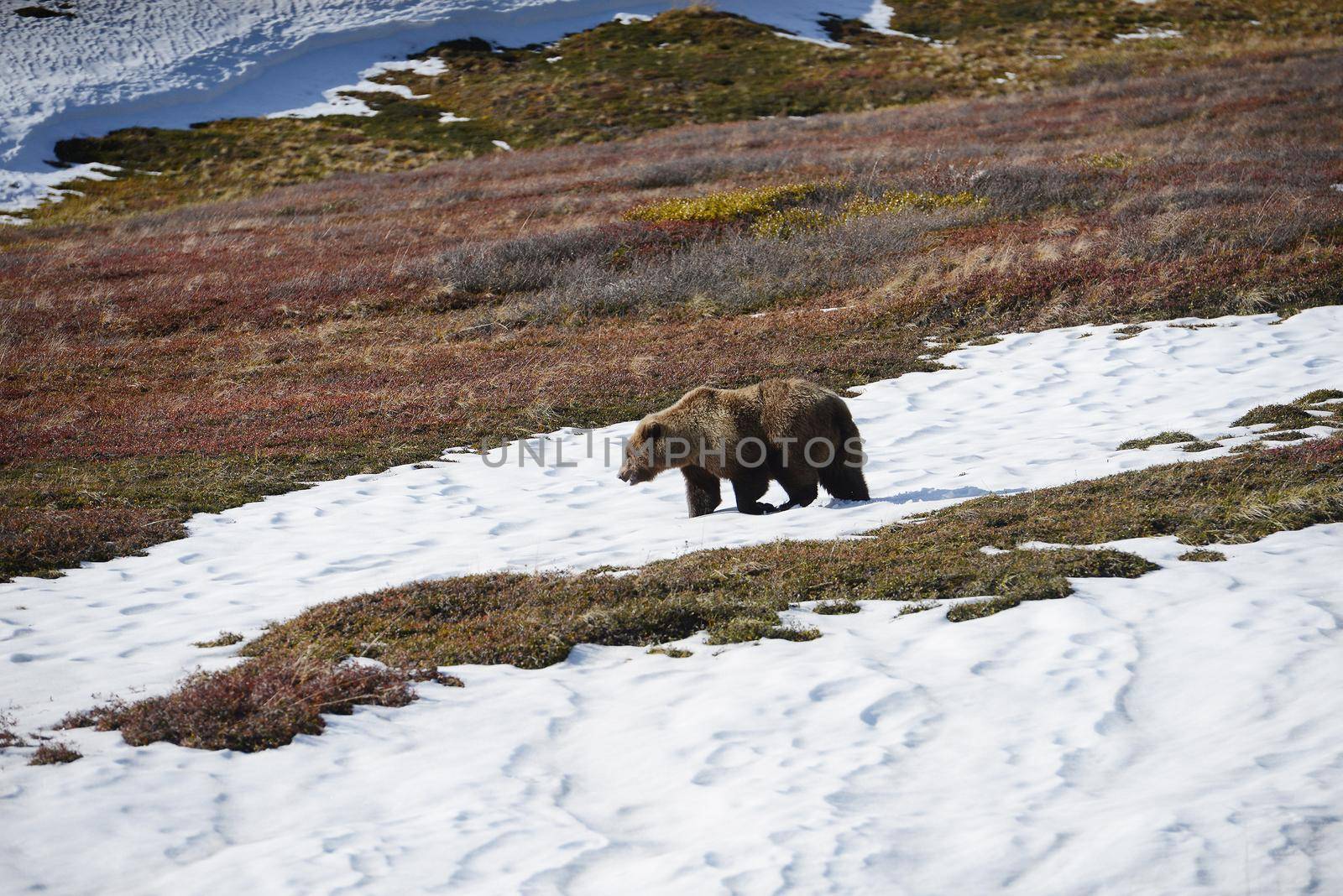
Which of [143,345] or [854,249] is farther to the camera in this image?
[854,249]

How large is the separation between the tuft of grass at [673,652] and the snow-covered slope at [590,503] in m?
2.66

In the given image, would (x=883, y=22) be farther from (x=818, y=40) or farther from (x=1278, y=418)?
(x=1278, y=418)

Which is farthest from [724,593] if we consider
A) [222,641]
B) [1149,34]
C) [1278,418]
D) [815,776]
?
[1149,34]

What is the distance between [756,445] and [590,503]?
2873 millimetres

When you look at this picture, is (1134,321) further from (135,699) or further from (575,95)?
(575,95)

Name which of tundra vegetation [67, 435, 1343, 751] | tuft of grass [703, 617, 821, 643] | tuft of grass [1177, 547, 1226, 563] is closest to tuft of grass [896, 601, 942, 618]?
tundra vegetation [67, 435, 1343, 751]

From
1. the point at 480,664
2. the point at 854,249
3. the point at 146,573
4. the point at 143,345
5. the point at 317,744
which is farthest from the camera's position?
the point at 854,249

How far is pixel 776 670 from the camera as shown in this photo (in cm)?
700

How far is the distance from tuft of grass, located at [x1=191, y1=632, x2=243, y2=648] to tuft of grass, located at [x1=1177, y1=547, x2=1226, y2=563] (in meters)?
→ 8.02

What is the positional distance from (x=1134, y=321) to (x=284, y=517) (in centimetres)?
1508

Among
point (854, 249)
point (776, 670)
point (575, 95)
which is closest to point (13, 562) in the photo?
point (776, 670)

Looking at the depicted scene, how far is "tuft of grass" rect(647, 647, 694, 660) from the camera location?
752 centimetres

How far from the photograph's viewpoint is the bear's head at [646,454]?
1230cm

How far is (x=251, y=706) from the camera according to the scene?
6391 millimetres
